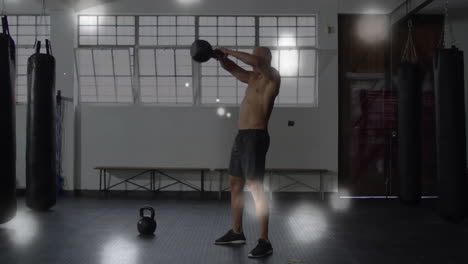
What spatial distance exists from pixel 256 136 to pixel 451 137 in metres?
2.06

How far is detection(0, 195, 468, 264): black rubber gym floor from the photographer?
10.8 feet

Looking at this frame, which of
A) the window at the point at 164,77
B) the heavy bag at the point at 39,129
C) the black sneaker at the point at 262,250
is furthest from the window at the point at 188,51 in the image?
the black sneaker at the point at 262,250

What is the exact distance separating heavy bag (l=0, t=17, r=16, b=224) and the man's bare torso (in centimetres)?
207

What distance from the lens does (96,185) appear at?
23.7ft

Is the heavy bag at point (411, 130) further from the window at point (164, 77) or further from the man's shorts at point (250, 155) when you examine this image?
the window at point (164, 77)

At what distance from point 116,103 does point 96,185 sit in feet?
4.60

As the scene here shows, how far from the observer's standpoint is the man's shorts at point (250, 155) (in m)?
3.44

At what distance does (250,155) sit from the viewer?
3.45 meters

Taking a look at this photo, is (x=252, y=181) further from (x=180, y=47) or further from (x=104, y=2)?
(x=104, y=2)

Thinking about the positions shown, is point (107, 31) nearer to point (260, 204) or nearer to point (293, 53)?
point (293, 53)

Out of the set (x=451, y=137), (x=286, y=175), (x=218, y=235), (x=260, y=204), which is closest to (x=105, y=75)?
(x=286, y=175)

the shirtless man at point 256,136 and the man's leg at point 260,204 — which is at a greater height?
the shirtless man at point 256,136

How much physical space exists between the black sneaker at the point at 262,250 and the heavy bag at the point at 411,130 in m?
2.52

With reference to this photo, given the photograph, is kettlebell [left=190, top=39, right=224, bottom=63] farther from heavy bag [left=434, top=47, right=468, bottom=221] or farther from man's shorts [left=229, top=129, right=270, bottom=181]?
heavy bag [left=434, top=47, right=468, bottom=221]
